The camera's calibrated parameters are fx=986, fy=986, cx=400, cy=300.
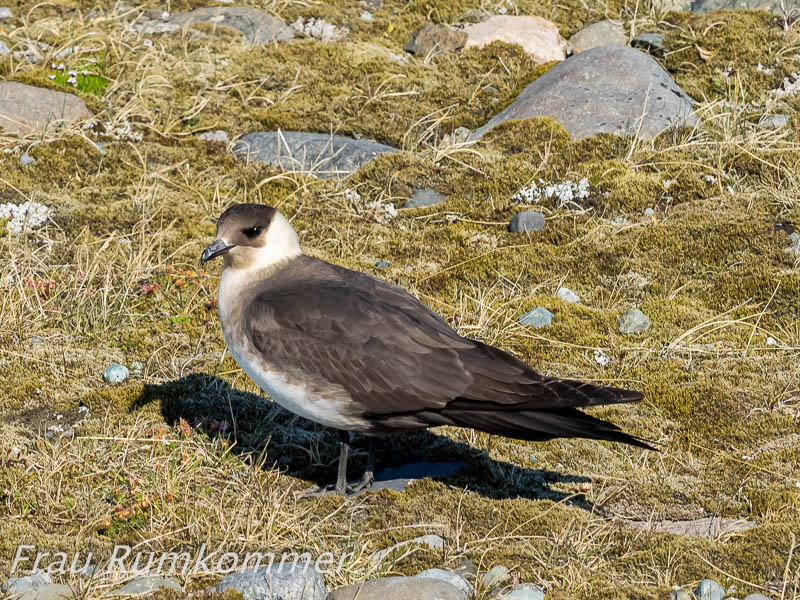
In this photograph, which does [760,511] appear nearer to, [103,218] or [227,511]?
[227,511]

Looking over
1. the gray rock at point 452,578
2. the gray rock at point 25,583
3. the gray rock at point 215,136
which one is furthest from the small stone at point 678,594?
the gray rock at point 215,136

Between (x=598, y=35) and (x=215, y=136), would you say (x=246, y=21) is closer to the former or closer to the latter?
(x=215, y=136)

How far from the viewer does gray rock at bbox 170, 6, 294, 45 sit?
441 inches

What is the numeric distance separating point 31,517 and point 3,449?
550 mm

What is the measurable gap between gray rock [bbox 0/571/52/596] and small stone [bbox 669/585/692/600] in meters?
2.75

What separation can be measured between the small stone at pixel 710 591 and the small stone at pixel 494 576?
858 millimetres

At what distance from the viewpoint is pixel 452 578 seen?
4410mm

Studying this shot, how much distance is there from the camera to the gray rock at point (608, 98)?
9.11 m

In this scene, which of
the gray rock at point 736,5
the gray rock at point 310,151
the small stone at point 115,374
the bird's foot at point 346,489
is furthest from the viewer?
the gray rock at point 736,5

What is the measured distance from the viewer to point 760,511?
16.5ft

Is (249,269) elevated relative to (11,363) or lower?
elevated

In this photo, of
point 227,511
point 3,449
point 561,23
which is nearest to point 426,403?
point 227,511

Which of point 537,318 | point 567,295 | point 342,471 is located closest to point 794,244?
point 567,295

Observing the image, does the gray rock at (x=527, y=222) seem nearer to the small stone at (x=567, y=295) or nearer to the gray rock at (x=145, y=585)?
the small stone at (x=567, y=295)
